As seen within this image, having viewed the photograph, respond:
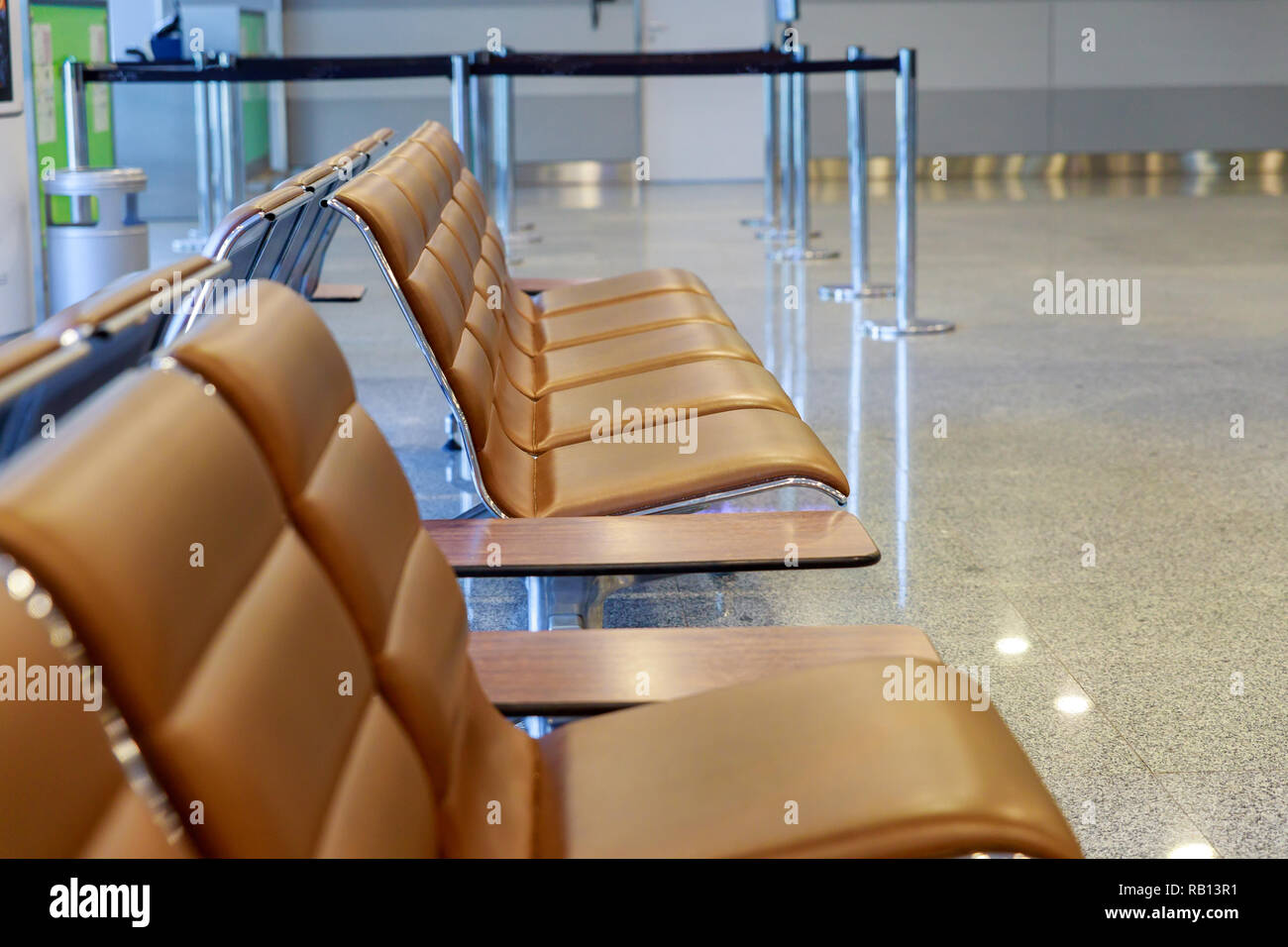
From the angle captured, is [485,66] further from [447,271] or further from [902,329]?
[447,271]

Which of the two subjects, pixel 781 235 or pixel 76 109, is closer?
pixel 76 109

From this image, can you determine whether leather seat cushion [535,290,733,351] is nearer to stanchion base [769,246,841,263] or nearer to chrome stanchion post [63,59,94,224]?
chrome stanchion post [63,59,94,224]

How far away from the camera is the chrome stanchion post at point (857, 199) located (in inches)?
220

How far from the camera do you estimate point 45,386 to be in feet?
2.48

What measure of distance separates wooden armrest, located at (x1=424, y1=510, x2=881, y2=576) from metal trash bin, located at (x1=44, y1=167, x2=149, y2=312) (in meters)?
3.63

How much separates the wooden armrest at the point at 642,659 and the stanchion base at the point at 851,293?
4.59 meters

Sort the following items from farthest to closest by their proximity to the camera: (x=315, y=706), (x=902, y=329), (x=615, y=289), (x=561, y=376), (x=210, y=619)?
(x=902, y=329) → (x=615, y=289) → (x=561, y=376) → (x=315, y=706) → (x=210, y=619)

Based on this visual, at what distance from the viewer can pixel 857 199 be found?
5562 millimetres

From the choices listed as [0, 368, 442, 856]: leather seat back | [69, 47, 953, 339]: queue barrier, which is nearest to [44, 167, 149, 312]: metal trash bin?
[69, 47, 953, 339]: queue barrier

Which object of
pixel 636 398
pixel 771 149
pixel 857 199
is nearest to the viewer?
pixel 636 398

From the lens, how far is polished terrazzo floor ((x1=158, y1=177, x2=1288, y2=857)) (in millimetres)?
1942

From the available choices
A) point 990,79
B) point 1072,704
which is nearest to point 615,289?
point 1072,704

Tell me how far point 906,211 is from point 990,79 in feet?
25.2

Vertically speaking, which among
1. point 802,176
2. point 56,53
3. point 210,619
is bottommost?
point 210,619
